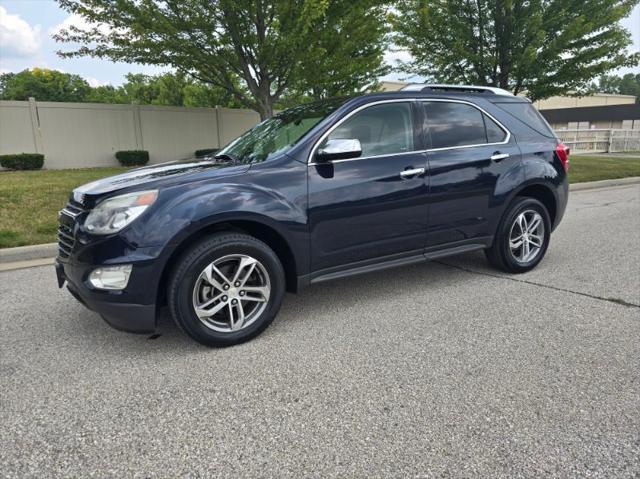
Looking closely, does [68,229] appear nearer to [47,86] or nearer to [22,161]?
[22,161]

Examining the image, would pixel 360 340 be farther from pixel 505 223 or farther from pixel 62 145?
pixel 62 145

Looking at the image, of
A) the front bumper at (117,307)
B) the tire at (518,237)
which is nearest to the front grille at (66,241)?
the front bumper at (117,307)

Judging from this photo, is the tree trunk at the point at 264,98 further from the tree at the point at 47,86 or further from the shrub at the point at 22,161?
the tree at the point at 47,86

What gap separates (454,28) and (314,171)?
39.3 ft

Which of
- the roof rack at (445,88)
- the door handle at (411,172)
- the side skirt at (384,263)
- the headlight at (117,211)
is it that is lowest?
the side skirt at (384,263)

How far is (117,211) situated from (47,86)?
65199mm

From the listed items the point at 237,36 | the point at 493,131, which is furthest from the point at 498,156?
the point at 237,36

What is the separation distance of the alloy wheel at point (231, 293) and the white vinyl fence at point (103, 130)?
53.5 feet

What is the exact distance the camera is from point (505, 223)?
457cm

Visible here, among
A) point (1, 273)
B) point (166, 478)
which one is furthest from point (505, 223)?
point (1, 273)

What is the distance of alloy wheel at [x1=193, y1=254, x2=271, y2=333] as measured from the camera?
317cm

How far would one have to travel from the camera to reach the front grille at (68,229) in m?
3.19

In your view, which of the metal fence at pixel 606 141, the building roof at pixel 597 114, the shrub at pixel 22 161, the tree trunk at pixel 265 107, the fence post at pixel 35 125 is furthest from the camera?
the building roof at pixel 597 114

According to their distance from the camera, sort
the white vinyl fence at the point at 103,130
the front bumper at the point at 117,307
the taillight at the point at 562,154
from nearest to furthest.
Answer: the front bumper at the point at 117,307
the taillight at the point at 562,154
the white vinyl fence at the point at 103,130
